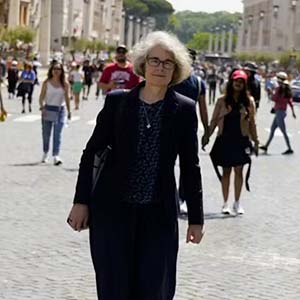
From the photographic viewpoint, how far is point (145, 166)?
526cm

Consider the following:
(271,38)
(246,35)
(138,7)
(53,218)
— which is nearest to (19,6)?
(271,38)

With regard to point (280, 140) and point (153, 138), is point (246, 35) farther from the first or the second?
point (153, 138)

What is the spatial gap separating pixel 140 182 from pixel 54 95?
10.4 meters

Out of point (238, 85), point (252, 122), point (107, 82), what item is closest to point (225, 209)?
point (252, 122)

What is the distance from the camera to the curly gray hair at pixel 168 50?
209 inches

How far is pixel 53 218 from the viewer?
10.7 meters

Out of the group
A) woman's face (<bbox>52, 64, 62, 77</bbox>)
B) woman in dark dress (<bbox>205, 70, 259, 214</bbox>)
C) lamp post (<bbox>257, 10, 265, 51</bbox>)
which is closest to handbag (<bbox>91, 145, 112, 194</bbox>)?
woman in dark dress (<bbox>205, 70, 259, 214</bbox>)

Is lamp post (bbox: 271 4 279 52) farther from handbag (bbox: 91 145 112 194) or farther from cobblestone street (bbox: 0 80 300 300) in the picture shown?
handbag (bbox: 91 145 112 194)

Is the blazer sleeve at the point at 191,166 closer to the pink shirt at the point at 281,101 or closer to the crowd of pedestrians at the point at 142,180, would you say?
the crowd of pedestrians at the point at 142,180

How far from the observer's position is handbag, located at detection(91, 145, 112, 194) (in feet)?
17.5

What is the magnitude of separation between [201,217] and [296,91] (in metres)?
48.4

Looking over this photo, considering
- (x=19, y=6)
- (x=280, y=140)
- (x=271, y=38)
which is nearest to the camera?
(x=280, y=140)

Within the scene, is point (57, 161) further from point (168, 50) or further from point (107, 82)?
point (168, 50)

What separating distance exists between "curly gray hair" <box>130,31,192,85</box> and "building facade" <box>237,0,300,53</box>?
8915 centimetres
